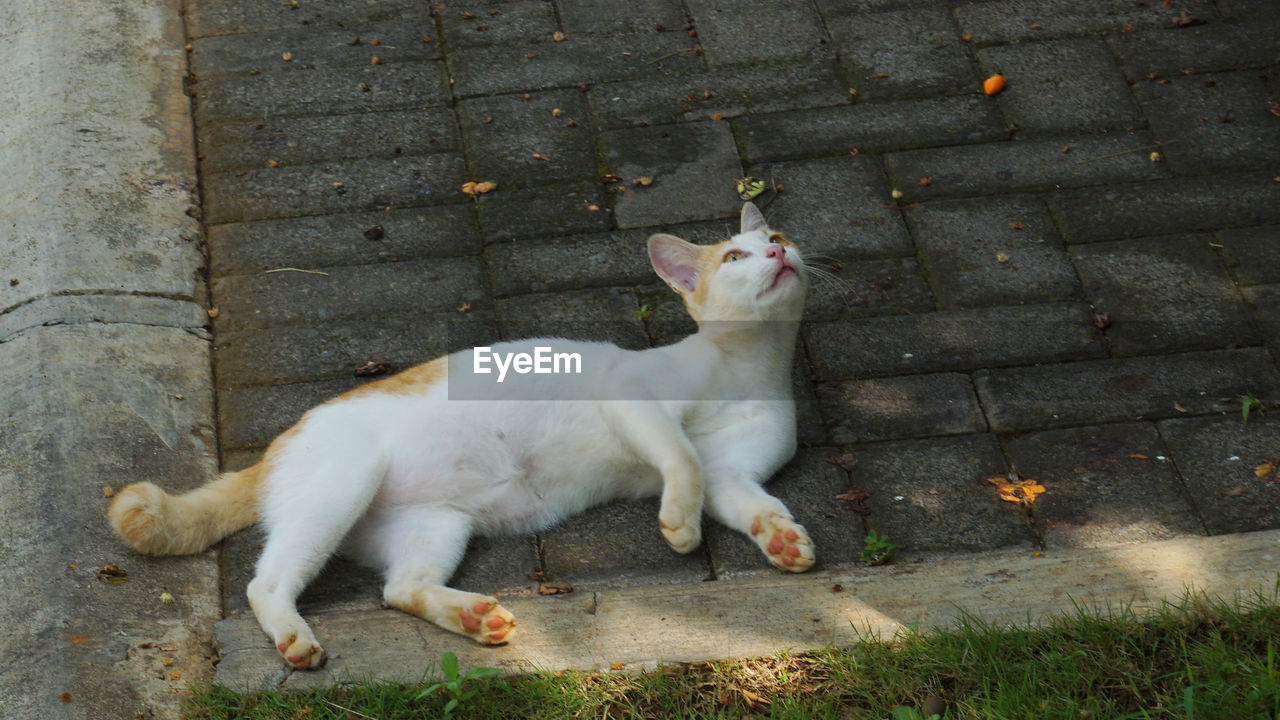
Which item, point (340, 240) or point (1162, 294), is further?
point (340, 240)

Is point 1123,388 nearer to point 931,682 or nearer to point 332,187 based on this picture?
point 931,682

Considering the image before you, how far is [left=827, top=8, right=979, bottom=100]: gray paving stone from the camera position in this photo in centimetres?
484

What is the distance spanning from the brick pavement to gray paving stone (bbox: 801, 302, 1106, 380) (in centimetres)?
1

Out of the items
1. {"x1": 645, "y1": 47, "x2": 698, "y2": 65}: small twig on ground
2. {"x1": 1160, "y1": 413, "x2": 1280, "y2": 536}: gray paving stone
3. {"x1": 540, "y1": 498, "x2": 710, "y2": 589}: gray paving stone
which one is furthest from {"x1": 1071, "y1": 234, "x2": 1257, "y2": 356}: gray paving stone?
{"x1": 645, "y1": 47, "x2": 698, "y2": 65}: small twig on ground

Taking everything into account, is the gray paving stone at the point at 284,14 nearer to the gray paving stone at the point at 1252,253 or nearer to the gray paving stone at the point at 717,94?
the gray paving stone at the point at 717,94

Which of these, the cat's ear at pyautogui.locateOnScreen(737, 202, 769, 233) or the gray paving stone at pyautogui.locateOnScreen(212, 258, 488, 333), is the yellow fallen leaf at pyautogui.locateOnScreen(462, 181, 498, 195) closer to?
the gray paving stone at pyautogui.locateOnScreen(212, 258, 488, 333)

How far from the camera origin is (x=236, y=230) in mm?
4234

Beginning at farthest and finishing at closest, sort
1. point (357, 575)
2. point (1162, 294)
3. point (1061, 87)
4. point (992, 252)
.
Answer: point (1061, 87)
point (992, 252)
point (1162, 294)
point (357, 575)

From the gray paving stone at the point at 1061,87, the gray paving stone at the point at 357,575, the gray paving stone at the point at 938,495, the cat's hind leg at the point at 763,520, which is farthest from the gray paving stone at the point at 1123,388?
the gray paving stone at the point at 357,575

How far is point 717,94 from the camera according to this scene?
4.84 meters

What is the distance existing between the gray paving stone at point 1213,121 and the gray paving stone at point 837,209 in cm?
107

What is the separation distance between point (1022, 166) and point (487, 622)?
2.69 meters

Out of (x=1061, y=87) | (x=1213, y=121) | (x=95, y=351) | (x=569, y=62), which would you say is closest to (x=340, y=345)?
(x=95, y=351)

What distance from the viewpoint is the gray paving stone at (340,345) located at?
12.1 ft
